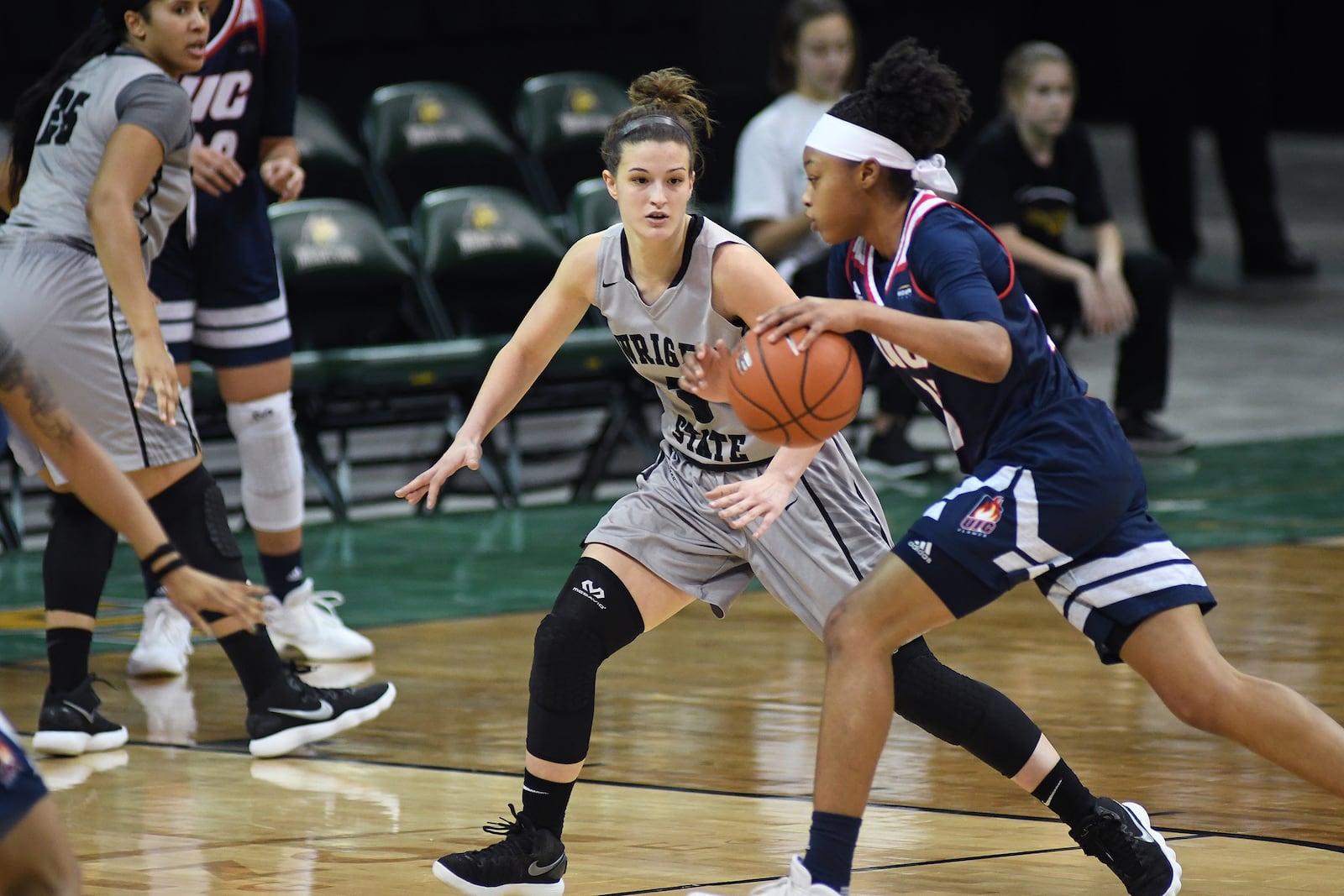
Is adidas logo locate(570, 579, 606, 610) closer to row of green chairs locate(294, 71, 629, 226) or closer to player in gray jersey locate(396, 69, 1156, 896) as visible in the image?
player in gray jersey locate(396, 69, 1156, 896)

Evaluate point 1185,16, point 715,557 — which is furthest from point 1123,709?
point 1185,16

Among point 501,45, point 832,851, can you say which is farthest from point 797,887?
point 501,45

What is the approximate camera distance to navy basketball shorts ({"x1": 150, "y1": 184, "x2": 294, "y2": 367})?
5762 millimetres

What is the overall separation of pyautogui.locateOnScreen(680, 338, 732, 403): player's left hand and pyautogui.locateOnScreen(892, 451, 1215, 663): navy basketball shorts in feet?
1.46

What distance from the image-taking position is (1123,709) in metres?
5.32

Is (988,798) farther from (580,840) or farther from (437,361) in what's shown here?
(437,361)

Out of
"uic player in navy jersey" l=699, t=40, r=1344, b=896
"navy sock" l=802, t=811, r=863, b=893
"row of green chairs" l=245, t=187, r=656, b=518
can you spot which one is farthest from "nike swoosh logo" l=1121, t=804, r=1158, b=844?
"row of green chairs" l=245, t=187, r=656, b=518

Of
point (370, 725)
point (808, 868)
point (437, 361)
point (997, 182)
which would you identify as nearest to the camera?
point (808, 868)

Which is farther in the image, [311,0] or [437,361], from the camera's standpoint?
[311,0]

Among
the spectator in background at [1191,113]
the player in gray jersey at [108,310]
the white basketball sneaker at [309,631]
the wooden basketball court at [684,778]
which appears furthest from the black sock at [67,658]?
the spectator in background at [1191,113]

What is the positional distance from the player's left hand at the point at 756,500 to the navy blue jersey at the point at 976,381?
31 centimetres

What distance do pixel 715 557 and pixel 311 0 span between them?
23.6ft

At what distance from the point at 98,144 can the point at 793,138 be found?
13.4ft

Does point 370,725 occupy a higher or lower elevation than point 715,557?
lower
